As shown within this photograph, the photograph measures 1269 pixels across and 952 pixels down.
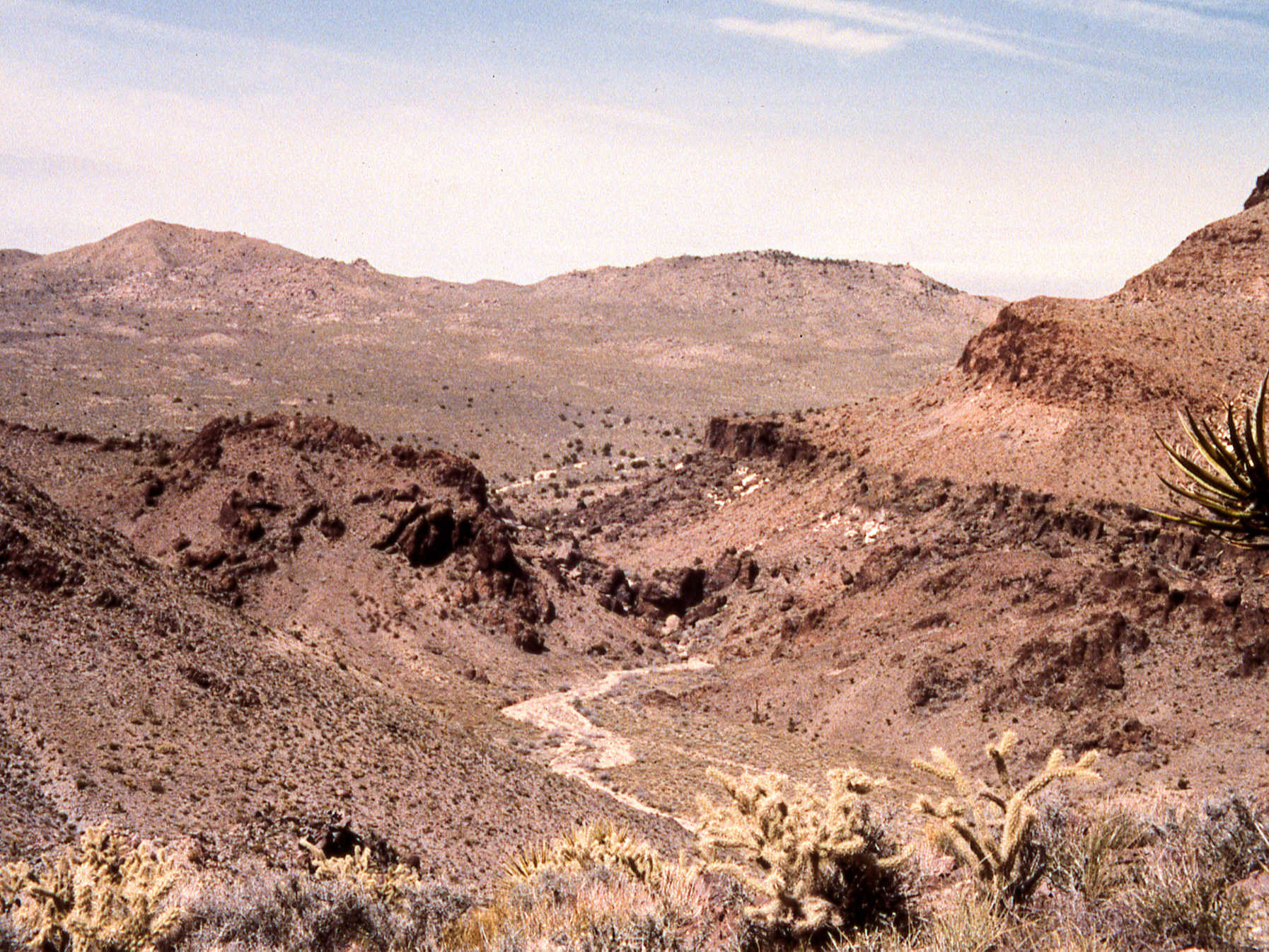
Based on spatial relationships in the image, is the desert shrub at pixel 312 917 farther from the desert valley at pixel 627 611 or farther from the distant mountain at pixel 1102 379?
the distant mountain at pixel 1102 379

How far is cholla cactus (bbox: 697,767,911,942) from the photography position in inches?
367

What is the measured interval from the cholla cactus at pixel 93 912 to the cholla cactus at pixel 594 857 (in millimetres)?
3688

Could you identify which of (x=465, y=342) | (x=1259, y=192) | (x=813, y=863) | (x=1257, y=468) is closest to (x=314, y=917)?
(x=813, y=863)

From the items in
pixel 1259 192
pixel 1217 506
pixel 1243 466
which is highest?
pixel 1259 192

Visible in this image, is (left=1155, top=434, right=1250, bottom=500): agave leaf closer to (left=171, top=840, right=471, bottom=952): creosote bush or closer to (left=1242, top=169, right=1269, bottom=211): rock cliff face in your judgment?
(left=171, top=840, right=471, bottom=952): creosote bush

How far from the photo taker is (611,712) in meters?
34.8

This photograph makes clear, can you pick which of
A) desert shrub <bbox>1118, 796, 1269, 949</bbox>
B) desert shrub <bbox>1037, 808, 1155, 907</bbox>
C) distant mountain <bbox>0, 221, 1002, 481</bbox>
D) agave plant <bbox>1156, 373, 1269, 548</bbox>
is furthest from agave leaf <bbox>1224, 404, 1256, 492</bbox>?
distant mountain <bbox>0, 221, 1002, 481</bbox>

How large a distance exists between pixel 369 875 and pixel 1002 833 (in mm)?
8848

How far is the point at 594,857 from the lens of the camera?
1457cm

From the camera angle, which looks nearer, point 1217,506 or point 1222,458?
point 1217,506

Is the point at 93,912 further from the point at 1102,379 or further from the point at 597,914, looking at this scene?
the point at 1102,379

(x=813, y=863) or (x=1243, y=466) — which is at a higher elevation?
(x=1243, y=466)

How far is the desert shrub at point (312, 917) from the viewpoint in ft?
38.1

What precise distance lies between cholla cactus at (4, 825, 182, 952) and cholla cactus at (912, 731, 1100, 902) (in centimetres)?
680
